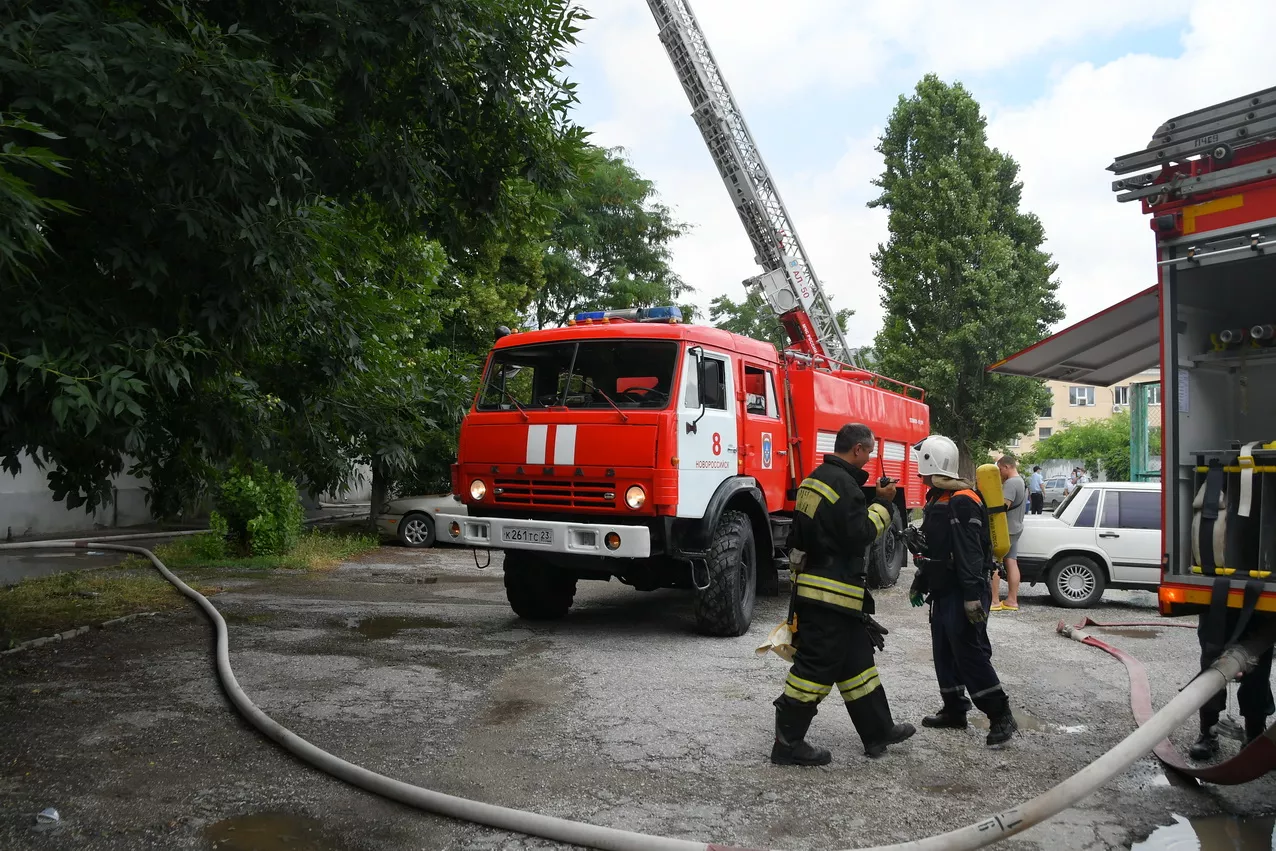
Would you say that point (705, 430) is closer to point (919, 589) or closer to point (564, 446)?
point (564, 446)

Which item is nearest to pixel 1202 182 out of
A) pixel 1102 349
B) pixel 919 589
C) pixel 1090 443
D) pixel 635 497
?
pixel 1102 349

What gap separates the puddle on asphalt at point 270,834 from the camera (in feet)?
13.1

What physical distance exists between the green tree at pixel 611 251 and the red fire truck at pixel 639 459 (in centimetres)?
1669

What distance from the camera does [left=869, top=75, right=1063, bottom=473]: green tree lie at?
30.1 meters

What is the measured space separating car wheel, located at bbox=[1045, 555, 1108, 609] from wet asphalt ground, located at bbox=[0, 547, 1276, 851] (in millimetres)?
2061

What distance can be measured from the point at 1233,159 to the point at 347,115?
5167mm

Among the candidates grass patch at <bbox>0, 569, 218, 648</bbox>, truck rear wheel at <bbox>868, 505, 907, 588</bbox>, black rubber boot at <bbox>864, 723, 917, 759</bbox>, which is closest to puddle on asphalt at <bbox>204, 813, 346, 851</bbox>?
black rubber boot at <bbox>864, 723, 917, 759</bbox>

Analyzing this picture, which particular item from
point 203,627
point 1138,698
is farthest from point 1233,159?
point 203,627

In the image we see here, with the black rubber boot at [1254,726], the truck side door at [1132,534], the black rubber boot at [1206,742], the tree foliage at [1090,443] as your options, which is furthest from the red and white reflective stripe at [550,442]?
the tree foliage at [1090,443]

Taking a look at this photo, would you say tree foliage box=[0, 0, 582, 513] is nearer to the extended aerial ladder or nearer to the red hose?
the red hose

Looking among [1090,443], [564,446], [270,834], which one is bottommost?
[270,834]

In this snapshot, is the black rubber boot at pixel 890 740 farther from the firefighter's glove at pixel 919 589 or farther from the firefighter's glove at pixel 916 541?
the firefighter's glove at pixel 916 541

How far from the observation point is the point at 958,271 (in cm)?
3066

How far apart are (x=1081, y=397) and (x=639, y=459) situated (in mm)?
77078
